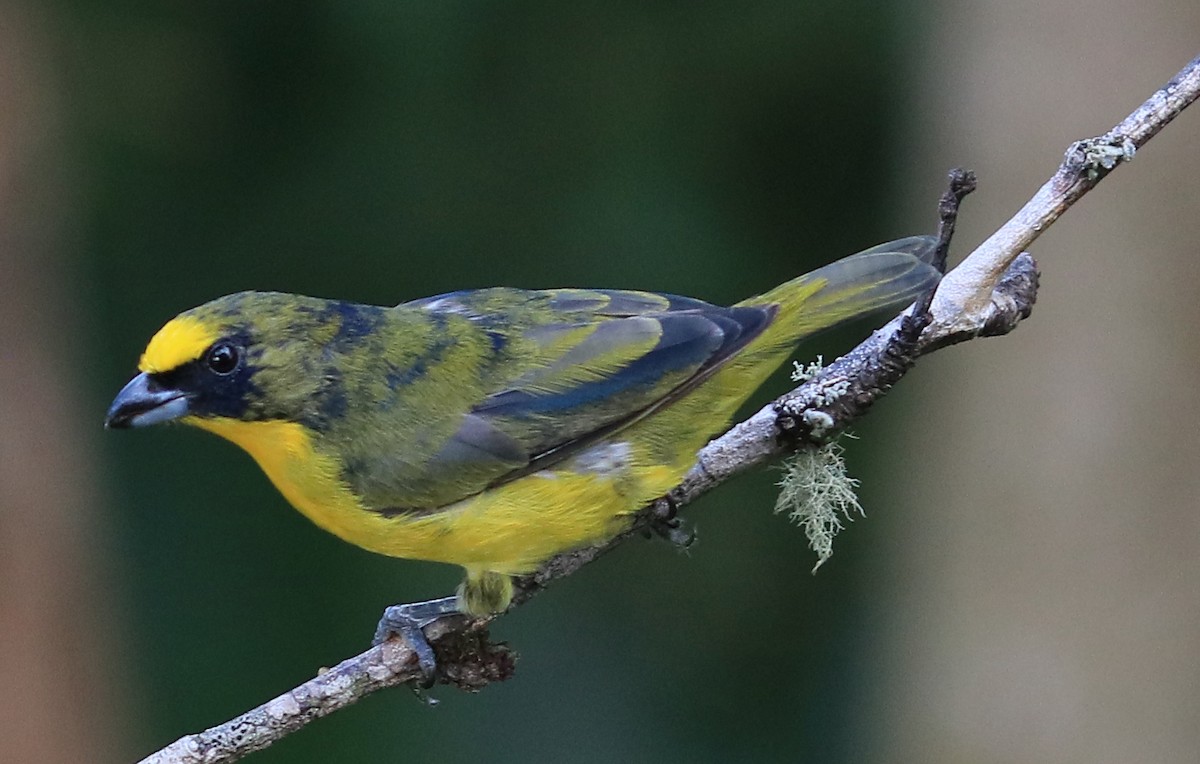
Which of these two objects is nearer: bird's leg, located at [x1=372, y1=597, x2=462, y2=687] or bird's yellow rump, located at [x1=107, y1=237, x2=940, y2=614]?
bird's leg, located at [x1=372, y1=597, x2=462, y2=687]

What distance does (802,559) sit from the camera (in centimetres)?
544

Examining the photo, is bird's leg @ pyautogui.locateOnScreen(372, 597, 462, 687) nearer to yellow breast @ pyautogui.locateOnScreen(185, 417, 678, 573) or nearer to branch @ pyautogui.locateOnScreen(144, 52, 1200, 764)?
branch @ pyautogui.locateOnScreen(144, 52, 1200, 764)

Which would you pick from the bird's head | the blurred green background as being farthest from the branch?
the blurred green background

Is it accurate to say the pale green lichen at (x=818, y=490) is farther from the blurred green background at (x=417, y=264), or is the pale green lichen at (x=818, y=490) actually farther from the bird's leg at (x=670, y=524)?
the blurred green background at (x=417, y=264)

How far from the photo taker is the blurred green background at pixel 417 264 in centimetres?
512

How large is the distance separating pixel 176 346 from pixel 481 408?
68 cm

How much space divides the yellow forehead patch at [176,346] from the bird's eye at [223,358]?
19 millimetres

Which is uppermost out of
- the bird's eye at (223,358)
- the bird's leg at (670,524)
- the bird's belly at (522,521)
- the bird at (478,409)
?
the bird's eye at (223,358)

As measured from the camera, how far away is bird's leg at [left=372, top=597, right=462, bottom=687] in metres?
2.84

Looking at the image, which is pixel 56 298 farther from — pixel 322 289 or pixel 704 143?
pixel 704 143

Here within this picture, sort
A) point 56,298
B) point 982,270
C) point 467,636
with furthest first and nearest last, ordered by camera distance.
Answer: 1. point 56,298
2. point 467,636
3. point 982,270

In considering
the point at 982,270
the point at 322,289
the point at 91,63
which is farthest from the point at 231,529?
the point at 982,270

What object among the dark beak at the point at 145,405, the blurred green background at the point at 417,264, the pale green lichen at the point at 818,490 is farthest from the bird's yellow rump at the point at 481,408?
the blurred green background at the point at 417,264

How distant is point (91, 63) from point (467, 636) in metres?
3.36
